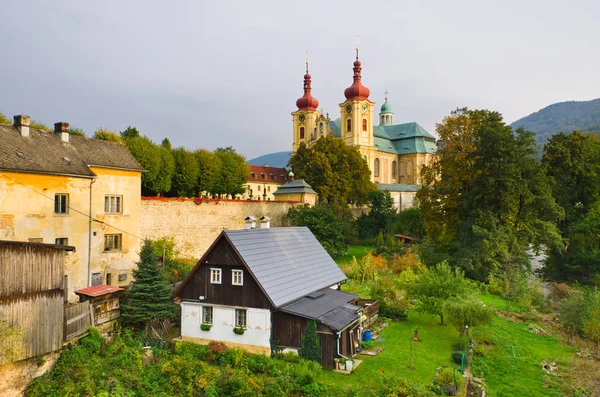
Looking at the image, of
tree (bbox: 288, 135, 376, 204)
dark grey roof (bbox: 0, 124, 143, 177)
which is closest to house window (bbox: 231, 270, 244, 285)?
dark grey roof (bbox: 0, 124, 143, 177)

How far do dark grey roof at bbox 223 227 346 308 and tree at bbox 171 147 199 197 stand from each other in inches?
816

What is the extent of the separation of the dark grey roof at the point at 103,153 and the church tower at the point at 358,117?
156 ft

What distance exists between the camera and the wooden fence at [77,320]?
14111 mm

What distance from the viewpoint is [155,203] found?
90.3ft

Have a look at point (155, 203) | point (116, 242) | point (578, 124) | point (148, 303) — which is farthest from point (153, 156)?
point (578, 124)

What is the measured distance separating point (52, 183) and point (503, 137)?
82.9 feet

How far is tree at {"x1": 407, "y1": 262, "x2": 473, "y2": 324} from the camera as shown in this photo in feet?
59.5

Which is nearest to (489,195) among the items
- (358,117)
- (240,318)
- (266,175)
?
(240,318)

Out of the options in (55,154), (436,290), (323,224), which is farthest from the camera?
(323,224)

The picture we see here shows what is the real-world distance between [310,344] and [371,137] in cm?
5836

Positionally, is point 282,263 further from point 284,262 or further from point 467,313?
point 467,313

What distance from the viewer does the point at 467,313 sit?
16.0 m

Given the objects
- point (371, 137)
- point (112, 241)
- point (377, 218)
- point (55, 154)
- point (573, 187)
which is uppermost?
point (371, 137)

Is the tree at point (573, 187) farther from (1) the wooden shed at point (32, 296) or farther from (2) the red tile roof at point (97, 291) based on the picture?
(1) the wooden shed at point (32, 296)
